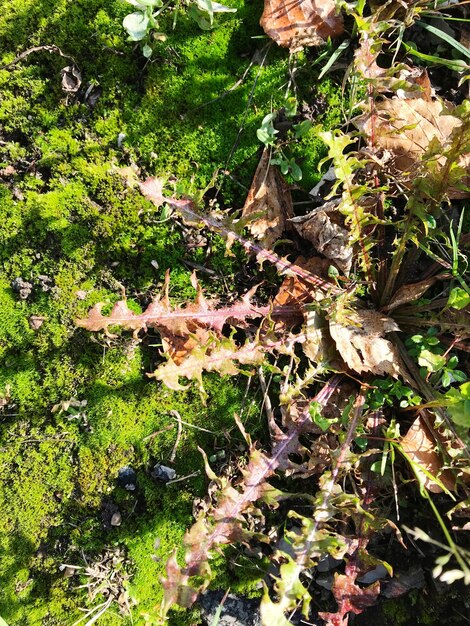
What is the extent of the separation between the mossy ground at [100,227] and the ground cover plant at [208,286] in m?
0.01

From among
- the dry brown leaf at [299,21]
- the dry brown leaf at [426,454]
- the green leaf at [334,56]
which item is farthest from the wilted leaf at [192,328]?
the dry brown leaf at [299,21]

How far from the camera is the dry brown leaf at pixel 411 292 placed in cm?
272

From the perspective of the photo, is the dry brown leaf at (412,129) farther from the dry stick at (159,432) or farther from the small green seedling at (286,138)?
the dry stick at (159,432)

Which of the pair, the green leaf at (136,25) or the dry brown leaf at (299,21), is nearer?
the green leaf at (136,25)

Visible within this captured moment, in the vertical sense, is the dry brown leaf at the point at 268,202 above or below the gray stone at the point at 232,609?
above

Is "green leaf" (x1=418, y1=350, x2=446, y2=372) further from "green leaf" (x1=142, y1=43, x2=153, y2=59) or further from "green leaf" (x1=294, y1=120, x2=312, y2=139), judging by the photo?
"green leaf" (x1=142, y1=43, x2=153, y2=59)

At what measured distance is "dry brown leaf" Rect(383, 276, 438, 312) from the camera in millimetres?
2724

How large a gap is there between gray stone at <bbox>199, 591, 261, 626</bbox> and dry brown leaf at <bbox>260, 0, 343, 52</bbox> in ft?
9.74

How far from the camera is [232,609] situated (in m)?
2.78

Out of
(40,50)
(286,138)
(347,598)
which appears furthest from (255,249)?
(347,598)

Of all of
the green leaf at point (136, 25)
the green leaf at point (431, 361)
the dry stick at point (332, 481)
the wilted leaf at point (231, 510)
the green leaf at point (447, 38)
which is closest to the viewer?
the wilted leaf at point (231, 510)

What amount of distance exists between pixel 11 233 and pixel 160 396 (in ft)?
4.04

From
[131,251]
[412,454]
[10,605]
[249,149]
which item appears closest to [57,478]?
[10,605]

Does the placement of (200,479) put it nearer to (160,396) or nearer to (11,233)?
(160,396)
